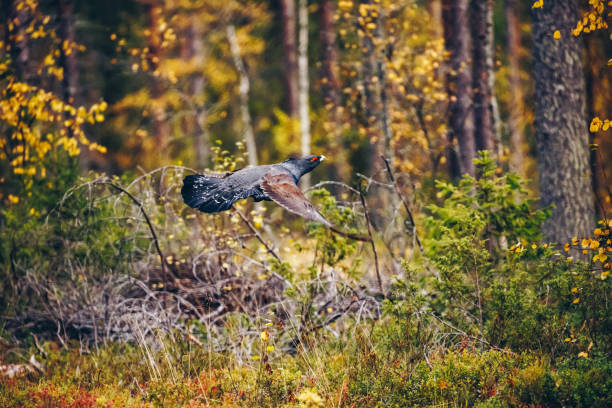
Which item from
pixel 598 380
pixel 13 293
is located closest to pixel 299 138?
pixel 13 293

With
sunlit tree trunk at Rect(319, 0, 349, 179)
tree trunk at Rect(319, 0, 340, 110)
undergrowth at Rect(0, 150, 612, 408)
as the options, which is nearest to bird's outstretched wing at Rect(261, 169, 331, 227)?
undergrowth at Rect(0, 150, 612, 408)

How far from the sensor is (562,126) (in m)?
7.98

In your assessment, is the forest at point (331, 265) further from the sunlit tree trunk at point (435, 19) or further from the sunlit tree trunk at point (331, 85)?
the sunlit tree trunk at point (435, 19)

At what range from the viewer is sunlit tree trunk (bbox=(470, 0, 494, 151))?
10.4 m

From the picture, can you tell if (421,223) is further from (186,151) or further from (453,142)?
(186,151)

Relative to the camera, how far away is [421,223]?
26.2 feet

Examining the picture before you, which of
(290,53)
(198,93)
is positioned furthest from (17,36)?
(198,93)

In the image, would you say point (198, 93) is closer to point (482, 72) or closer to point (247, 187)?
point (482, 72)

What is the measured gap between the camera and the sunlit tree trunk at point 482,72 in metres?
10.4

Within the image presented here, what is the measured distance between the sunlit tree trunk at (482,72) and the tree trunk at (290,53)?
8478 millimetres

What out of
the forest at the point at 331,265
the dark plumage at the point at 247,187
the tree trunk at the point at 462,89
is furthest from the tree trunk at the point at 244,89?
the dark plumage at the point at 247,187

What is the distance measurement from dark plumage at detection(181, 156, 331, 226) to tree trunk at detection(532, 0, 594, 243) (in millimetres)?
3815

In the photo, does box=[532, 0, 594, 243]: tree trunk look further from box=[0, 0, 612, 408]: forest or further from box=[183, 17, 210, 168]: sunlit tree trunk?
box=[183, 17, 210, 168]: sunlit tree trunk

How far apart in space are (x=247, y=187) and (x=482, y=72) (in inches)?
258
